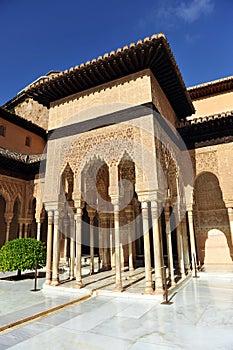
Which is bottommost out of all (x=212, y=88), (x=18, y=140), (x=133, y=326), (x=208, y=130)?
(x=133, y=326)

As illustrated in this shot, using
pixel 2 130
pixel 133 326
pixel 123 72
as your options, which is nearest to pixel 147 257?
pixel 133 326

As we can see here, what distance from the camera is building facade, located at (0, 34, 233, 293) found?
19.9 feet

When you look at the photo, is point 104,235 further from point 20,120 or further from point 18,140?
point 20,120

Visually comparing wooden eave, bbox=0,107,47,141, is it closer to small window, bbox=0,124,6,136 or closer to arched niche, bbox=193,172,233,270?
small window, bbox=0,124,6,136

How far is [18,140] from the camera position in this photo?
14.0 metres

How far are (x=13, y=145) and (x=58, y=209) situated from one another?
8.08 meters

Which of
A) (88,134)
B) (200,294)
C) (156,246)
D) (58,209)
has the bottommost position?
(200,294)

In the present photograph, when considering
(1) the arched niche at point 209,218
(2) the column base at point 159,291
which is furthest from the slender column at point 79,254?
(1) the arched niche at point 209,218

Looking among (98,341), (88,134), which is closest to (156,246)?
(98,341)

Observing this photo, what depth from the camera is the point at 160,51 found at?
19.6 ft

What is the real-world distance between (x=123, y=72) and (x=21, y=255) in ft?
21.1

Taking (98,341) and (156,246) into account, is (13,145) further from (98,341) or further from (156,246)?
(98,341)

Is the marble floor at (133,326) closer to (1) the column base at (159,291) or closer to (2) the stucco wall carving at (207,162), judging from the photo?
(1) the column base at (159,291)

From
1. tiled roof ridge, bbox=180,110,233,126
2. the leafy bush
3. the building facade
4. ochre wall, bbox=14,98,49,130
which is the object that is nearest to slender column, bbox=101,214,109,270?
the building facade
